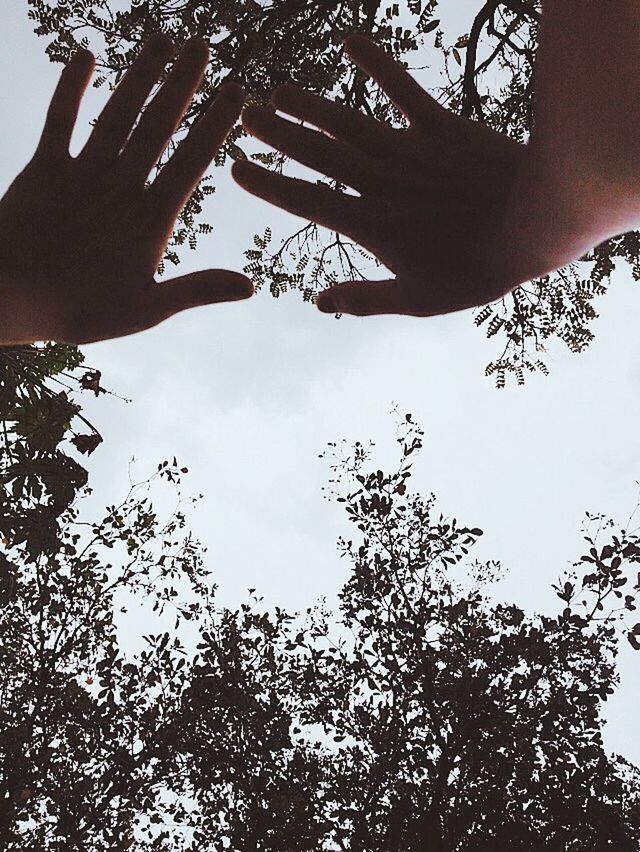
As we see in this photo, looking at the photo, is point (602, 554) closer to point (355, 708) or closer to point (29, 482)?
point (355, 708)

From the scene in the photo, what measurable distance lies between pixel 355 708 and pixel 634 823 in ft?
9.69

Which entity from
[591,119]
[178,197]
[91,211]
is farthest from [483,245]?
[91,211]

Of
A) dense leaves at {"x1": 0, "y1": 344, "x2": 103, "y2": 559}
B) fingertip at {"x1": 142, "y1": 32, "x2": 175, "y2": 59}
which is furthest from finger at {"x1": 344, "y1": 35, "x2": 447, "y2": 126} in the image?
dense leaves at {"x1": 0, "y1": 344, "x2": 103, "y2": 559}

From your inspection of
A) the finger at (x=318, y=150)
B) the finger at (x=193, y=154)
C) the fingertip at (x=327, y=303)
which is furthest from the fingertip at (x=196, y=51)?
the fingertip at (x=327, y=303)

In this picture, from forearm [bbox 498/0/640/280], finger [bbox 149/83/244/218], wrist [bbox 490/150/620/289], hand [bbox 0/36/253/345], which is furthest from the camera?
finger [bbox 149/83/244/218]

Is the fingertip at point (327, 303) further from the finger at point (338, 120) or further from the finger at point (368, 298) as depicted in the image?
the finger at point (338, 120)

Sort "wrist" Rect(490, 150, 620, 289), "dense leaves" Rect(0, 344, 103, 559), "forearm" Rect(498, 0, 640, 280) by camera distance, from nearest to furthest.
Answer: "forearm" Rect(498, 0, 640, 280)
"wrist" Rect(490, 150, 620, 289)
"dense leaves" Rect(0, 344, 103, 559)

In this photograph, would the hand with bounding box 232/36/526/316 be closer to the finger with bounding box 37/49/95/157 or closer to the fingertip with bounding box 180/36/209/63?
the fingertip with bounding box 180/36/209/63

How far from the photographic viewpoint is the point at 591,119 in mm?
1362

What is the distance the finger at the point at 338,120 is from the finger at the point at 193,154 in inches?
6.3

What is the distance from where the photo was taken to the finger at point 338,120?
1770 millimetres

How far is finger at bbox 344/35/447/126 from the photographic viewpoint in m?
1.73

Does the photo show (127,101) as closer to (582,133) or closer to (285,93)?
(285,93)

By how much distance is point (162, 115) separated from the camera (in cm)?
182
